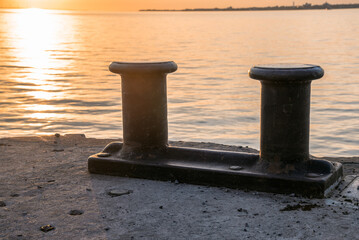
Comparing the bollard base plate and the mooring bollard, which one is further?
the mooring bollard

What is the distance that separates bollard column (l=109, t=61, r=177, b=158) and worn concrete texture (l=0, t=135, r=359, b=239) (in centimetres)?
45

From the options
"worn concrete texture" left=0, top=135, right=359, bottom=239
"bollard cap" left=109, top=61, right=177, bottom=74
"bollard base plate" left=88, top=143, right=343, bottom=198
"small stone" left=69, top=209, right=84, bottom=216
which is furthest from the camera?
"bollard cap" left=109, top=61, right=177, bottom=74

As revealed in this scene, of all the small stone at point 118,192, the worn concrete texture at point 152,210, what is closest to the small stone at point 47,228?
the worn concrete texture at point 152,210

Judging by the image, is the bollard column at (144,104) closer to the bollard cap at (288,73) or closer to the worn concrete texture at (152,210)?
the worn concrete texture at (152,210)

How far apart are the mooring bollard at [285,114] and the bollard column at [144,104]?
98 centimetres

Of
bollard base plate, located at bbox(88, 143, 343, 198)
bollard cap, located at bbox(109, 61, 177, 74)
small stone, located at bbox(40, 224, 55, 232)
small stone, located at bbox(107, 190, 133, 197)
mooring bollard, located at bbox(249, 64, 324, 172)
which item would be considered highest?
bollard cap, located at bbox(109, 61, 177, 74)

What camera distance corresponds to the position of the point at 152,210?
448 cm

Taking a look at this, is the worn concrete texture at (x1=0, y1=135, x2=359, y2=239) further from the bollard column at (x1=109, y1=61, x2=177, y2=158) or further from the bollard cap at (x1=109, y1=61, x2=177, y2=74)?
the bollard cap at (x1=109, y1=61, x2=177, y2=74)

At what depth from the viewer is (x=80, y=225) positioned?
420 centimetres

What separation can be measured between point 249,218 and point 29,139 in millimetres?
4518

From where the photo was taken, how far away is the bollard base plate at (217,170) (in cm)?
479

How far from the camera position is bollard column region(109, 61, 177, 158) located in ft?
17.9

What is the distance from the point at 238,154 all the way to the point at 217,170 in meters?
0.38

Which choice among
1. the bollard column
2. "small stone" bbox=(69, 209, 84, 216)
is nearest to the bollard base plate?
the bollard column
